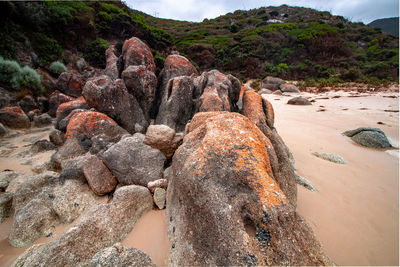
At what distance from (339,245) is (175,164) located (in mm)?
2254

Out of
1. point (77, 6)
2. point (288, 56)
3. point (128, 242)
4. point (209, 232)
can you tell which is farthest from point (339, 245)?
point (288, 56)

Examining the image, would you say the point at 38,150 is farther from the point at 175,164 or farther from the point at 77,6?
the point at 77,6

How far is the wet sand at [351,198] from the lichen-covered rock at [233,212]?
870 mm

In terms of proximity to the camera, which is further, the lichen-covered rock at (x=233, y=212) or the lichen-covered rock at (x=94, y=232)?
the lichen-covered rock at (x=94, y=232)

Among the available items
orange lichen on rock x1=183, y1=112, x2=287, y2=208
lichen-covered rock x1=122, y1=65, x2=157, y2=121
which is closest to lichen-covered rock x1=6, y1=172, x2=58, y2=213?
orange lichen on rock x1=183, y1=112, x2=287, y2=208

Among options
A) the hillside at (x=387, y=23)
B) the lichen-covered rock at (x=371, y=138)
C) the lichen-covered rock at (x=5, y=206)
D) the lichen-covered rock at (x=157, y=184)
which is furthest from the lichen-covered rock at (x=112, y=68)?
the hillside at (x=387, y=23)

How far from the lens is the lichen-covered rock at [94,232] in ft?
5.20

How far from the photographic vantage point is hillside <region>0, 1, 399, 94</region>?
10.8 meters

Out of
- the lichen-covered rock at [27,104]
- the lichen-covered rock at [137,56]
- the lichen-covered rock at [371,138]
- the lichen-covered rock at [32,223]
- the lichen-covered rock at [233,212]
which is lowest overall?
the lichen-covered rock at [27,104]

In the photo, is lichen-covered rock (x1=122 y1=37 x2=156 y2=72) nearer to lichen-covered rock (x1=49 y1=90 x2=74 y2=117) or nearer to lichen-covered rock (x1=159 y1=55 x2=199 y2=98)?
lichen-covered rock (x1=159 y1=55 x2=199 y2=98)

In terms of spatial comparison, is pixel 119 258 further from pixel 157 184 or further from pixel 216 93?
pixel 216 93

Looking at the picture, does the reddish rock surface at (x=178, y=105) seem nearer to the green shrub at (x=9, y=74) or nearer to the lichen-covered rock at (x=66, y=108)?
the lichen-covered rock at (x=66, y=108)

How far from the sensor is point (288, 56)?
89.6 feet

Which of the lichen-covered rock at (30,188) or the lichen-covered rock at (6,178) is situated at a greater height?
the lichen-covered rock at (30,188)
